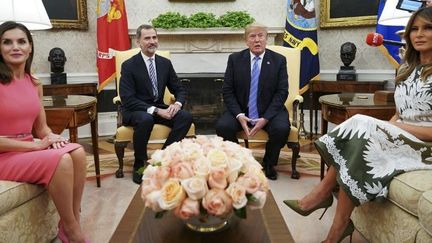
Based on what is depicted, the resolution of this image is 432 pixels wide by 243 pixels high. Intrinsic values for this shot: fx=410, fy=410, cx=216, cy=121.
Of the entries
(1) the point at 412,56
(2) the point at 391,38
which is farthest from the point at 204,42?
(1) the point at 412,56

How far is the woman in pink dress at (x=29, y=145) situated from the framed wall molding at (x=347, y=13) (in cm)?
407

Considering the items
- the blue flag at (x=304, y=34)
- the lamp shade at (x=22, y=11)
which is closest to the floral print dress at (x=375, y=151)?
the lamp shade at (x=22, y=11)

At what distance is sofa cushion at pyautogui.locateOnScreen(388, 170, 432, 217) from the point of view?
5.79ft

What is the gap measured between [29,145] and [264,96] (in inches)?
84.8

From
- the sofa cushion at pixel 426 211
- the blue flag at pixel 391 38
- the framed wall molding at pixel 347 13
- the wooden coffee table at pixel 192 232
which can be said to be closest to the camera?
the wooden coffee table at pixel 192 232

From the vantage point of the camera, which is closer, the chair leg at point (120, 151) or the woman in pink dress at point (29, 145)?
the woman in pink dress at point (29, 145)

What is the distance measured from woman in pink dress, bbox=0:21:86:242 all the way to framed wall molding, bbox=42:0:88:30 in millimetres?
3076

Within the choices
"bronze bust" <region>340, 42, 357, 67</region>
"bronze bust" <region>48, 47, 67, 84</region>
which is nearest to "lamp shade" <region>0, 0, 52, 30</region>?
"bronze bust" <region>48, 47, 67, 84</region>

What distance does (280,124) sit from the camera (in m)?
3.48

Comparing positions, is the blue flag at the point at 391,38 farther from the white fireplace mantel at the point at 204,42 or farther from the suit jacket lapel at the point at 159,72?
the suit jacket lapel at the point at 159,72

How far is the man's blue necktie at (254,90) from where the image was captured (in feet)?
12.2

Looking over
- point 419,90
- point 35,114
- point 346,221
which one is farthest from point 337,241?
point 35,114

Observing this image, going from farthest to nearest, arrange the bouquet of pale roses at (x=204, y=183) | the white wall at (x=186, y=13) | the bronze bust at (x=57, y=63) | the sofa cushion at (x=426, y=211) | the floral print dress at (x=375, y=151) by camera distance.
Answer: the white wall at (x=186, y=13) → the bronze bust at (x=57, y=63) → the floral print dress at (x=375, y=151) → the sofa cushion at (x=426, y=211) → the bouquet of pale roses at (x=204, y=183)

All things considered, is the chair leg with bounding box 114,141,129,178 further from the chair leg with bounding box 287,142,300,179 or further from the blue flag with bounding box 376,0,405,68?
A: the blue flag with bounding box 376,0,405,68
